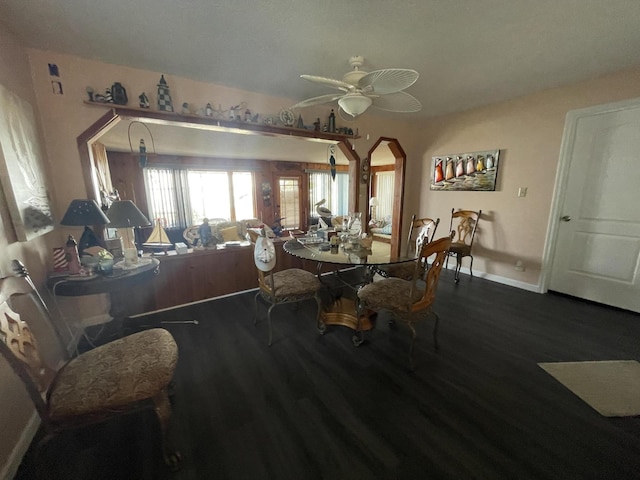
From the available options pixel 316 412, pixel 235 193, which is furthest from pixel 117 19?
pixel 235 193

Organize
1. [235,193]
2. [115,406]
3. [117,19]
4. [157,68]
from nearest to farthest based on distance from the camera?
[115,406]
[117,19]
[157,68]
[235,193]

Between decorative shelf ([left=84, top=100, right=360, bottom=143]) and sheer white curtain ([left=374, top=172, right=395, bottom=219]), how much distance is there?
4.12 meters

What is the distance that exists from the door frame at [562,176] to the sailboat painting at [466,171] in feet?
2.18

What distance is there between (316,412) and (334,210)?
6.38 meters

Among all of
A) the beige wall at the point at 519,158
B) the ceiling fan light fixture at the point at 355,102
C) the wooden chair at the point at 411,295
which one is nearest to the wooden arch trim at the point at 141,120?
the ceiling fan light fixture at the point at 355,102

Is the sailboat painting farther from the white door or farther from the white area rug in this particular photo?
the white area rug

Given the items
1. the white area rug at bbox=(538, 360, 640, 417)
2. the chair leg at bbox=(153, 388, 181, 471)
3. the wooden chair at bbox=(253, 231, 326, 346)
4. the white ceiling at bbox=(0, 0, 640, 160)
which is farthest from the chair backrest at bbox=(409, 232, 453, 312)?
the chair leg at bbox=(153, 388, 181, 471)

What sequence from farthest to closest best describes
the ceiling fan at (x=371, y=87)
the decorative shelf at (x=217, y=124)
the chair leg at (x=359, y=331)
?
the decorative shelf at (x=217, y=124)
the chair leg at (x=359, y=331)
the ceiling fan at (x=371, y=87)

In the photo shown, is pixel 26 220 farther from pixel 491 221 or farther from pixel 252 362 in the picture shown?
Result: pixel 491 221

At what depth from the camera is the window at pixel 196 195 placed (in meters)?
5.19

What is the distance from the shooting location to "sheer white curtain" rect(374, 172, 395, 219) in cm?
748

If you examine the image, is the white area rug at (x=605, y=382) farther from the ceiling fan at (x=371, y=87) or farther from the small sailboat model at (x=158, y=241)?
the small sailboat model at (x=158, y=241)

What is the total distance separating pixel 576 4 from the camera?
1.55 meters

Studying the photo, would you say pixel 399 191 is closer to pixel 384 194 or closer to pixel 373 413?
pixel 384 194
